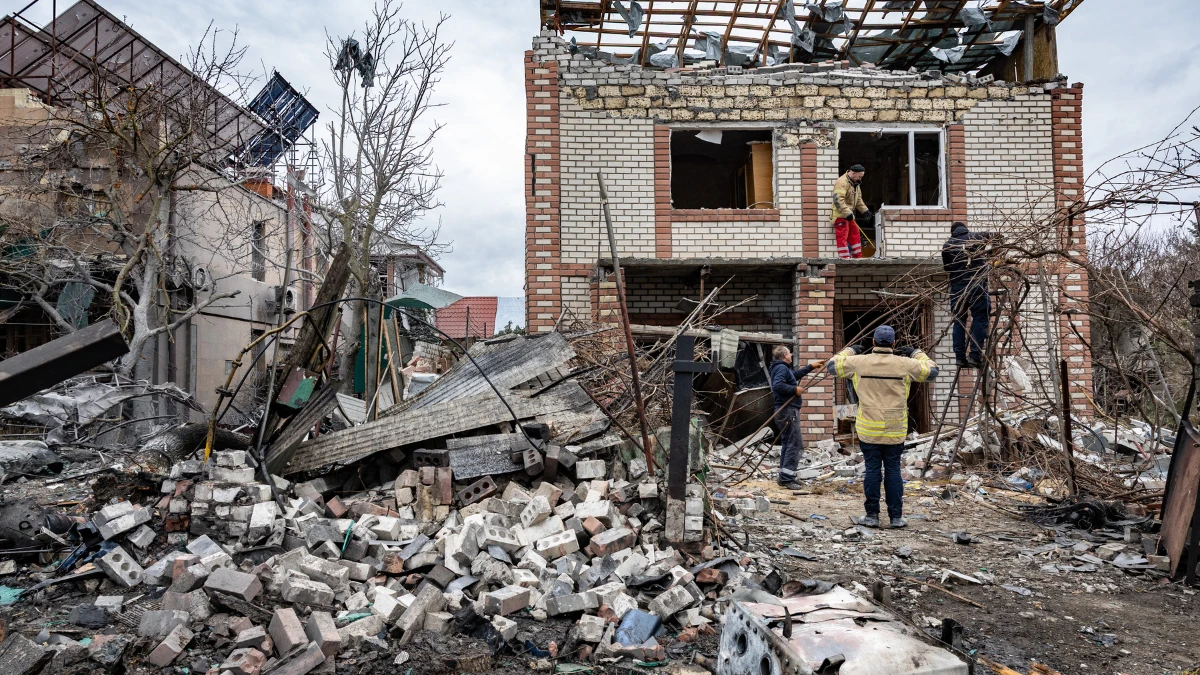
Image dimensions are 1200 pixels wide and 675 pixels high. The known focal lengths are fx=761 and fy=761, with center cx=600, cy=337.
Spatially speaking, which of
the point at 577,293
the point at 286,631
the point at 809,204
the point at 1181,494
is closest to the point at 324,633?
the point at 286,631

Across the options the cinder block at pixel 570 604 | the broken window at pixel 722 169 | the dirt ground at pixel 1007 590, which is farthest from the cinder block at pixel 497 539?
the broken window at pixel 722 169

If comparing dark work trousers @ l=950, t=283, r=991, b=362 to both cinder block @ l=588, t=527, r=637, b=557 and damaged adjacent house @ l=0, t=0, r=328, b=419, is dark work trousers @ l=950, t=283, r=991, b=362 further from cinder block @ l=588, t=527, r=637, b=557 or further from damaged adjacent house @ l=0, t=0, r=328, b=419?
damaged adjacent house @ l=0, t=0, r=328, b=419

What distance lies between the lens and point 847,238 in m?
12.2

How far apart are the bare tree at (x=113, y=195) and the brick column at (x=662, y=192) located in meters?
7.07

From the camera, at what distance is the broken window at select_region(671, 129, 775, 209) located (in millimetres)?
12867

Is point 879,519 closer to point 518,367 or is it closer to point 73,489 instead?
point 518,367

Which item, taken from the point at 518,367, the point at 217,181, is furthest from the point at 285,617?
the point at 217,181

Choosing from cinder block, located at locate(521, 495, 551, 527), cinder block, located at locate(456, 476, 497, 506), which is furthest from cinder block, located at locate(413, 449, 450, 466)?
cinder block, located at locate(521, 495, 551, 527)

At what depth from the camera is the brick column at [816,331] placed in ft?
39.6

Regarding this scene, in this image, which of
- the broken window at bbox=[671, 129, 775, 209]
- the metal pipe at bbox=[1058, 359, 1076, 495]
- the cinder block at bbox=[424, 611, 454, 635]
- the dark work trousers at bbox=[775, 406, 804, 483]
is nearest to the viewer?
the cinder block at bbox=[424, 611, 454, 635]

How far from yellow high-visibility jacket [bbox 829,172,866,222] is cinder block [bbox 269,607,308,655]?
10071mm

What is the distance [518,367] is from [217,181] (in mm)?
11924

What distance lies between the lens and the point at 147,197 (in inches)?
546

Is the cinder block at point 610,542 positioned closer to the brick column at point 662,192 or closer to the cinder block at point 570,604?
the cinder block at point 570,604
